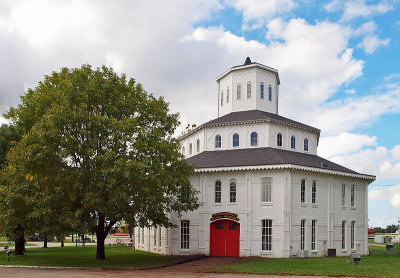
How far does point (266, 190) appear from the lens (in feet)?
112

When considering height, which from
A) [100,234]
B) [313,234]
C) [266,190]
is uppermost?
[266,190]

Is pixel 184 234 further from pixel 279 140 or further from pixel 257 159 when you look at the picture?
pixel 279 140

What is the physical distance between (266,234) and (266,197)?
9.43 ft

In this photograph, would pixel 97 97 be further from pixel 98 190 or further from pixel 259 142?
pixel 259 142

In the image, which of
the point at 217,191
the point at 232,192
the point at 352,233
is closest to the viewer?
the point at 232,192

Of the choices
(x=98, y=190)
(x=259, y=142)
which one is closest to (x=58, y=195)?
(x=98, y=190)

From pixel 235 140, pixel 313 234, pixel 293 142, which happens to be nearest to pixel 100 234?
pixel 235 140

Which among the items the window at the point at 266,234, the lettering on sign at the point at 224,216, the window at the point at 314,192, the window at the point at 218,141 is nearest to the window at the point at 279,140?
the window at the point at 314,192

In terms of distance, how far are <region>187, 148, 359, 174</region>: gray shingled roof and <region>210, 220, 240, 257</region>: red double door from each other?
4.84 metres

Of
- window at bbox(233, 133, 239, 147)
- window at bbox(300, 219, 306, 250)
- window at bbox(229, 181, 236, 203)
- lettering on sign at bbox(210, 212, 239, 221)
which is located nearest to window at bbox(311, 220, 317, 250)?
window at bbox(300, 219, 306, 250)

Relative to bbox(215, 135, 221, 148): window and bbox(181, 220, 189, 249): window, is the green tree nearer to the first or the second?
bbox(181, 220, 189, 249): window

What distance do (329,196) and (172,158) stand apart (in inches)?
588

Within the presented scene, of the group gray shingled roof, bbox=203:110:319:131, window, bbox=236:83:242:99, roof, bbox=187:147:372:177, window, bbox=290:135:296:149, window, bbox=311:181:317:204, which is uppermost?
window, bbox=236:83:242:99

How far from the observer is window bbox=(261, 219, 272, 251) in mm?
33188
